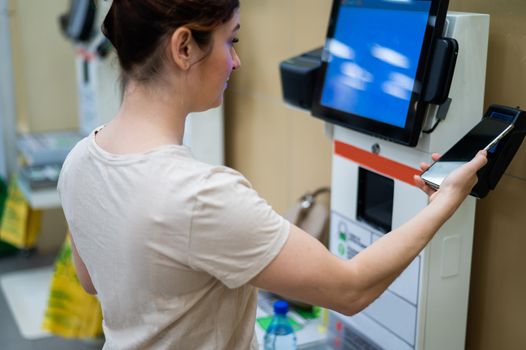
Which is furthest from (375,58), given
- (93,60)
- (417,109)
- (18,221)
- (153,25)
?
(18,221)

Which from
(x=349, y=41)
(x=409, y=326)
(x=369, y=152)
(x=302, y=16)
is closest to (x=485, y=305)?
(x=409, y=326)

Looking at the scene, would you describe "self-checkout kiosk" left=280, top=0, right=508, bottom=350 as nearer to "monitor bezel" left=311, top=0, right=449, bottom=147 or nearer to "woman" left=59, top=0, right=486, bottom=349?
"monitor bezel" left=311, top=0, right=449, bottom=147

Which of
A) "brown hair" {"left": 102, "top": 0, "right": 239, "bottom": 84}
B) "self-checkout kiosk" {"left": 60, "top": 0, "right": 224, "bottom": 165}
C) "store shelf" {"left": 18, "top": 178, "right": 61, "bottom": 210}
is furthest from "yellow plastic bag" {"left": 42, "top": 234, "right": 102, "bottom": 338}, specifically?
"brown hair" {"left": 102, "top": 0, "right": 239, "bottom": 84}

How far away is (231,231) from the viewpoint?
105 cm

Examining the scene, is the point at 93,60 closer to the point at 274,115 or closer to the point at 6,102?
the point at 6,102

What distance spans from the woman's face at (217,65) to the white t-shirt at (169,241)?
11 centimetres

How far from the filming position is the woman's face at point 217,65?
114 centimetres

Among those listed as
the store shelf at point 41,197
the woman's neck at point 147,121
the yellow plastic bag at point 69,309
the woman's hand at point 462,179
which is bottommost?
the yellow plastic bag at point 69,309

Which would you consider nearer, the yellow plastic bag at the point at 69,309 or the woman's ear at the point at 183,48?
the woman's ear at the point at 183,48

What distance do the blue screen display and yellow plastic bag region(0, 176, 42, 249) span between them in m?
2.56

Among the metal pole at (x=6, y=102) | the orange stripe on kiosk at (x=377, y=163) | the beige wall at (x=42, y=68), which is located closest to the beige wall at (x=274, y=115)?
the orange stripe on kiosk at (x=377, y=163)

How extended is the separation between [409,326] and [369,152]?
39 centimetres

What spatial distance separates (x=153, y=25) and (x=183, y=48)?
0.06 meters

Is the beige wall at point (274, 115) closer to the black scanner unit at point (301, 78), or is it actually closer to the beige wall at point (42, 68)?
the black scanner unit at point (301, 78)
